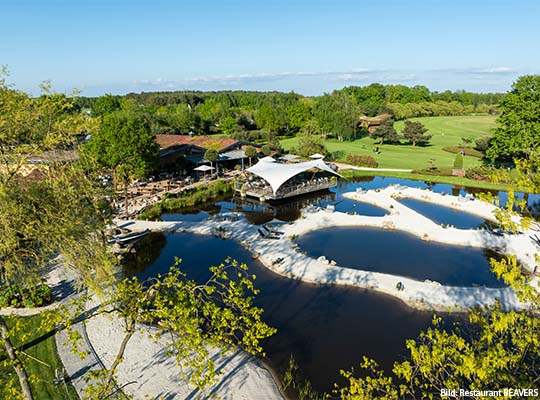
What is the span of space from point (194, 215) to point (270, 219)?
7499 millimetres

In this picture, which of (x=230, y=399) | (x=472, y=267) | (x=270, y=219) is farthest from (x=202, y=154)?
(x=230, y=399)

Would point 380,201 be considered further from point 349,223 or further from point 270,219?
point 270,219

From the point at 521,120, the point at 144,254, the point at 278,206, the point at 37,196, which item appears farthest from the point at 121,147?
the point at 521,120

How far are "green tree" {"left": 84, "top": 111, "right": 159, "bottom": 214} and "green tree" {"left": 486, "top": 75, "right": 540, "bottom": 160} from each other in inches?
1647

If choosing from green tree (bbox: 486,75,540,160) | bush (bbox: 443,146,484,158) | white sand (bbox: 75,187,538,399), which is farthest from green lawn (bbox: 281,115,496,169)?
white sand (bbox: 75,187,538,399)

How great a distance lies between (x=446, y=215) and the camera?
31.8 metres

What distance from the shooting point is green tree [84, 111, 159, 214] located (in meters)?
35.8

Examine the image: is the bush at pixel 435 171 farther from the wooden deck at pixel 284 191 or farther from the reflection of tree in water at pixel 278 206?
the reflection of tree in water at pixel 278 206

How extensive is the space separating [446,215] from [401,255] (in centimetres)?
1060

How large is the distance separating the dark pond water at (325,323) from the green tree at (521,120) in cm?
3435

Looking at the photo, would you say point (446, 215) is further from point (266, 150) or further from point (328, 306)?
point (266, 150)

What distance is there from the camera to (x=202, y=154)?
5062 centimetres

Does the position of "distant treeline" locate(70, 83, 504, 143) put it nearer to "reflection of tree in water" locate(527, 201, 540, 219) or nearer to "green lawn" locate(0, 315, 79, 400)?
"reflection of tree in water" locate(527, 201, 540, 219)

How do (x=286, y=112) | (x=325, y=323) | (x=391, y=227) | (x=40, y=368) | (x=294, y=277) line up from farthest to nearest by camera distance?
(x=286, y=112) → (x=391, y=227) → (x=294, y=277) → (x=325, y=323) → (x=40, y=368)
